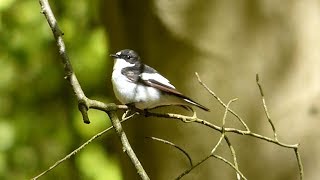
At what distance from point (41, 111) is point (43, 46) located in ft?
0.44

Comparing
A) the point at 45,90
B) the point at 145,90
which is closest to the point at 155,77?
the point at 145,90

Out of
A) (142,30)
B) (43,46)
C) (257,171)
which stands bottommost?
(43,46)

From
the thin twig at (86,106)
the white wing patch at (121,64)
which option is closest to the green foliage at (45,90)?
the white wing patch at (121,64)

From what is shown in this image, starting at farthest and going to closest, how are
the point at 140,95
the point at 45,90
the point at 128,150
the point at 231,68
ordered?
the point at 45,90 < the point at 231,68 < the point at 140,95 < the point at 128,150

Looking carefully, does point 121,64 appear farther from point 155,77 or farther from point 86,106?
point 86,106

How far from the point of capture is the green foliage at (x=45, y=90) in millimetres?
1146

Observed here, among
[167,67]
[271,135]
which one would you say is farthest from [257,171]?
[167,67]

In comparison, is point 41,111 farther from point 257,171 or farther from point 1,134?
point 257,171

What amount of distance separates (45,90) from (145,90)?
0.74 metres

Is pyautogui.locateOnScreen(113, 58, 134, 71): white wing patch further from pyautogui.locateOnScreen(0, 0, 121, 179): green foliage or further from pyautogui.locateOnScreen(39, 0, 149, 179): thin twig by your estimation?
pyautogui.locateOnScreen(0, 0, 121, 179): green foliage

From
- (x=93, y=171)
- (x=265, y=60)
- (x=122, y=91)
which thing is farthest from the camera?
(x=93, y=171)

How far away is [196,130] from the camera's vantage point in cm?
65

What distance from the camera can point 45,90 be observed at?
121 cm

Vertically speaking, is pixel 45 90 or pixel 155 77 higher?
pixel 155 77
